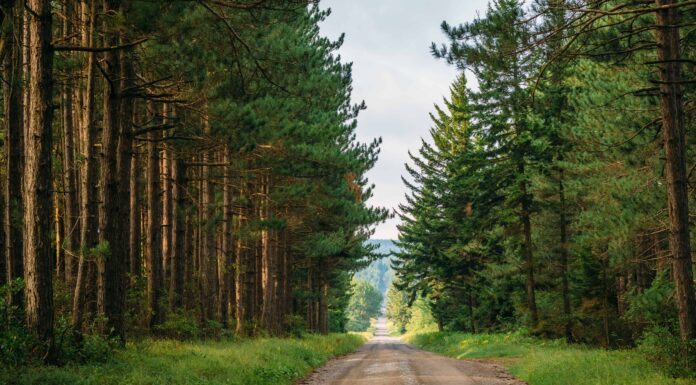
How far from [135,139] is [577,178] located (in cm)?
1645

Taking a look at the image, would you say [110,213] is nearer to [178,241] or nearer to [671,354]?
[178,241]

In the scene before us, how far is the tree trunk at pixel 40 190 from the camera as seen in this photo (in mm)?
9023

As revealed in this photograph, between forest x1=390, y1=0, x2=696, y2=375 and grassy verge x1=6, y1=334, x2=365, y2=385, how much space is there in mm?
8418

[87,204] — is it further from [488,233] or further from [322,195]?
[488,233]

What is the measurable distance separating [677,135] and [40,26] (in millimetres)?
11844

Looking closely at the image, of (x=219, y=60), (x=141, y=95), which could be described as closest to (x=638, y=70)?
(x=219, y=60)

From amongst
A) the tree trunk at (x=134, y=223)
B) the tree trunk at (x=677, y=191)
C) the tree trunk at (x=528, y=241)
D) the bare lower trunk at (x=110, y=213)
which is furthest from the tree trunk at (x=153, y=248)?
the tree trunk at (x=528, y=241)

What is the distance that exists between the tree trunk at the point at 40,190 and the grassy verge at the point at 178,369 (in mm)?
920

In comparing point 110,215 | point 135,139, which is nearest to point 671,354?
point 110,215

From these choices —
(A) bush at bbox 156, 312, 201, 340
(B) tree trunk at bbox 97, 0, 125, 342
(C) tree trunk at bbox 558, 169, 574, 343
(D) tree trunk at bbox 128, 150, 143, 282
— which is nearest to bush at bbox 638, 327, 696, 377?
(B) tree trunk at bbox 97, 0, 125, 342

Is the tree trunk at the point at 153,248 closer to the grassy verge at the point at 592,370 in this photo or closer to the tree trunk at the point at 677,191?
the grassy verge at the point at 592,370

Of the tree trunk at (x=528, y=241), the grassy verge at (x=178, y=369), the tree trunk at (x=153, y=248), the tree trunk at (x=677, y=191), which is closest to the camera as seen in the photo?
the grassy verge at (x=178, y=369)

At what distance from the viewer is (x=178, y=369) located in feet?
36.6

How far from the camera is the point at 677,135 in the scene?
11.8 m
